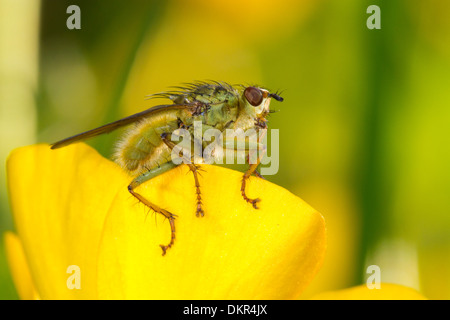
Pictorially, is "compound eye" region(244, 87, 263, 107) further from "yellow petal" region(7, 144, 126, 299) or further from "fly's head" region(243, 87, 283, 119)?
"yellow petal" region(7, 144, 126, 299)

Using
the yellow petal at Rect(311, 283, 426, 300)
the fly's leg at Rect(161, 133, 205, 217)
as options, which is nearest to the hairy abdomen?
the fly's leg at Rect(161, 133, 205, 217)

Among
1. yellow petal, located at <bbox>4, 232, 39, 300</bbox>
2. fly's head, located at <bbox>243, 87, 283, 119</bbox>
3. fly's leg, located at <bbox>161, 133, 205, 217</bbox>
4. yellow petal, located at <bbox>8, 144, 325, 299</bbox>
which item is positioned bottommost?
yellow petal, located at <bbox>4, 232, 39, 300</bbox>

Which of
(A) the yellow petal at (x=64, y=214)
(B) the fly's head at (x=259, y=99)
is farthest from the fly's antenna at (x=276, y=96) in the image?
A: (A) the yellow petal at (x=64, y=214)

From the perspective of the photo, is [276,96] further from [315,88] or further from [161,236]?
[161,236]

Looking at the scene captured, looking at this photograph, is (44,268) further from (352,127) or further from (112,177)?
(352,127)

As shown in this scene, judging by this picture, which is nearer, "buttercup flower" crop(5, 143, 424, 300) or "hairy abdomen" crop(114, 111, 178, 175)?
"buttercup flower" crop(5, 143, 424, 300)

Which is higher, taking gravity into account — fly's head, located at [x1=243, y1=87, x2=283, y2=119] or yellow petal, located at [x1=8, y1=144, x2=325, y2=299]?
fly's head, located at [x1=243, y1=87, x2=283, y2=119]
